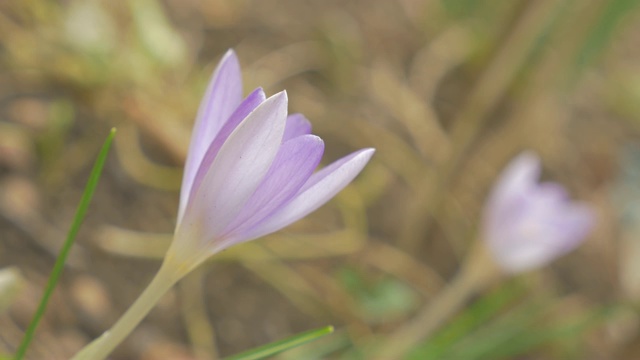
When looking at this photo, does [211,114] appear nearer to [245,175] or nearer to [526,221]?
[245,175]

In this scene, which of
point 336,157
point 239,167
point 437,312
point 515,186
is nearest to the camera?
point 239,167

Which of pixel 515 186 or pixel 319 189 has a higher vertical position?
pixel 515 186

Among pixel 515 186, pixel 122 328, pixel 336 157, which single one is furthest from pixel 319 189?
pixel 336 157

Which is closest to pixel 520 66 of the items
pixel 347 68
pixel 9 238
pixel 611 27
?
pixel 611 27

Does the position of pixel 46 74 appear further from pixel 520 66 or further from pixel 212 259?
pixel 520 66

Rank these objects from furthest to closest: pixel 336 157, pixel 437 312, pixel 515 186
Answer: pixel 336 157, pixel 437 312, pixel 515 186

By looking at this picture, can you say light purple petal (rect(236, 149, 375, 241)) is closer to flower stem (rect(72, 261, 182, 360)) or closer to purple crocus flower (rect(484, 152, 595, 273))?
flower stem (rect(72, 261, 182, 360))

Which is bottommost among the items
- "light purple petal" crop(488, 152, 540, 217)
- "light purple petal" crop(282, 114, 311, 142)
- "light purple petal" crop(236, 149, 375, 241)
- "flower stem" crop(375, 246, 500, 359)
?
"light purple petal" crop(236, 149, 375, 241)

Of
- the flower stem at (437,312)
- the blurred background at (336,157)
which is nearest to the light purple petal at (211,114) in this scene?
the blurred background at (336,157)

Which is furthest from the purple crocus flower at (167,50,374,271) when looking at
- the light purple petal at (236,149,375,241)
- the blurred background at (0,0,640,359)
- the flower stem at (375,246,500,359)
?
the flower stem at (375,246,500,359)
